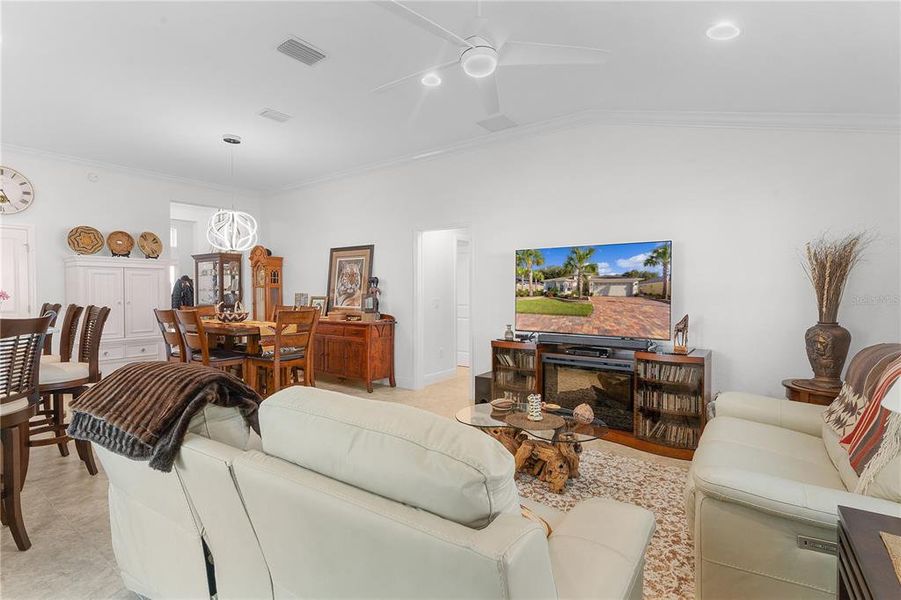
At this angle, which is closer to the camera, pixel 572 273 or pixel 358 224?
pixel 572 273

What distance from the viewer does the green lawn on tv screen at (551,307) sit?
13.8 ft

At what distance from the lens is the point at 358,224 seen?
6293 millimetres

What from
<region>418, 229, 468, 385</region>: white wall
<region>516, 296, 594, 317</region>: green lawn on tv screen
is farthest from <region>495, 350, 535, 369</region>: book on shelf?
<region>418, 229, 468, 385</region>: white wall

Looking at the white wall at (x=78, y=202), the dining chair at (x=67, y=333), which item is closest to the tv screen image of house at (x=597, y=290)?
the dining chair at (x=67, y=333)

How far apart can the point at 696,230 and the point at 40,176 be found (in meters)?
7.26

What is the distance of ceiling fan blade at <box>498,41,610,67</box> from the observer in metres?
2.18

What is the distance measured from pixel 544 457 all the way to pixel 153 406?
2.30 meters

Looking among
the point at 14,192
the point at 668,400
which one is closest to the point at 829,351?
the point at 668,400

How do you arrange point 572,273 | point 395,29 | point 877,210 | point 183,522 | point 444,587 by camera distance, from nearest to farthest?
1. point 444,587
2. point 183,522
3. point 395,29
4. point 877,210
5. point 572,273

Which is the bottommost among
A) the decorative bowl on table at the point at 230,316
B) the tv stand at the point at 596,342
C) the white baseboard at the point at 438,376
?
the white baseboard at the point at 438,376

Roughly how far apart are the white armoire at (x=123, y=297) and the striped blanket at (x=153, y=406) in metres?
5.02

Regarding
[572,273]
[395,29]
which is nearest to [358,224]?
[572,273]

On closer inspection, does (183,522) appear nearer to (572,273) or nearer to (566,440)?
(566,440)

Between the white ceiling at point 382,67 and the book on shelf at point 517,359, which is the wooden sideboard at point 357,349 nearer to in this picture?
the book on shelf at point 517,359
